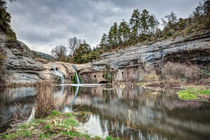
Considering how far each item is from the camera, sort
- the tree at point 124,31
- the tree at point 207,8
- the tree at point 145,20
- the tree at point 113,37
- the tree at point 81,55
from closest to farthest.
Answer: the tree at point 207,8 → the tree at point 81,55 → the tree at point 145,20 → the tree at point 124,31 → the tree at point 113,37

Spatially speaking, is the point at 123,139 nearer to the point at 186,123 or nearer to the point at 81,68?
the point at 186,123

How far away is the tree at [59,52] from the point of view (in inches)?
1665

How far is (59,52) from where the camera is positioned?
44531 millimetres

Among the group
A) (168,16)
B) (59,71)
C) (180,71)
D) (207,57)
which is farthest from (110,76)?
(168,16)

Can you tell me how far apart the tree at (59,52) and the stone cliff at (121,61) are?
44.3 feet

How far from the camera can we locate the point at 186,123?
4500 millimetres

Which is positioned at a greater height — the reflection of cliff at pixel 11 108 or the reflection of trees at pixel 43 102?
the reflection of trees at pixel 43 102

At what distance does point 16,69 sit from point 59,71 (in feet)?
29.1

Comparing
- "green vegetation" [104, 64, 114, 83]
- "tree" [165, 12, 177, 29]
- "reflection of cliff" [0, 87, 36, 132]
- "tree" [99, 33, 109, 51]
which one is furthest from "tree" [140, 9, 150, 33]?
"reflection of cliff" [0, 87, 36, 132]

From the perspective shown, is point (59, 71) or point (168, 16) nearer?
point (59, 71)

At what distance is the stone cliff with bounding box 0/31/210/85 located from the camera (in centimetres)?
1898

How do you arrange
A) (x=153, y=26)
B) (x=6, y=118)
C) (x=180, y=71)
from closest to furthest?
(x=6, y=118) < (x=180, y=71) < (x=153, y=26)

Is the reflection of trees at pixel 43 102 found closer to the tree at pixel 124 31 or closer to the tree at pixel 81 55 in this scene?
the tree at pixel 81 55

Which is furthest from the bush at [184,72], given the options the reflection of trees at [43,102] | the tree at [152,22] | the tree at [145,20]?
the tree at [152,22]
